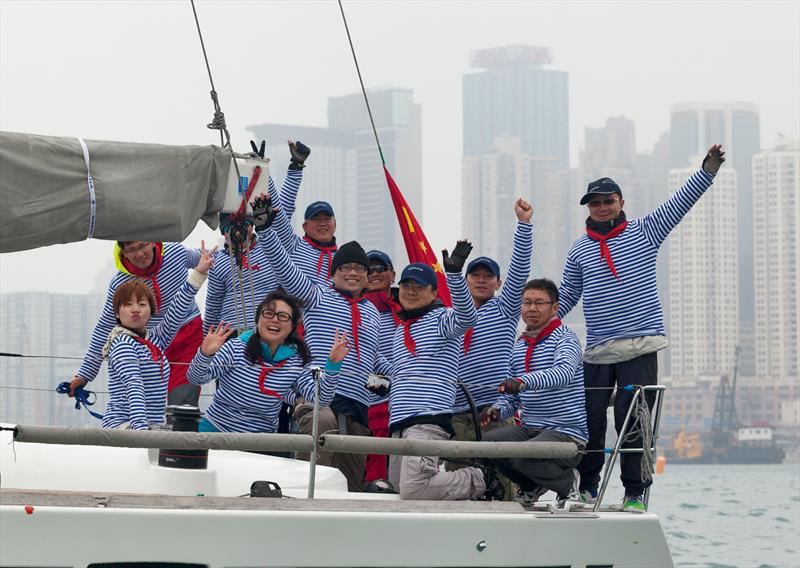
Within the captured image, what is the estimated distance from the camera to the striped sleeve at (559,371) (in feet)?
26.7

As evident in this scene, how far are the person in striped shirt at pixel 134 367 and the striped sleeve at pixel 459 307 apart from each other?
1466 millimetres

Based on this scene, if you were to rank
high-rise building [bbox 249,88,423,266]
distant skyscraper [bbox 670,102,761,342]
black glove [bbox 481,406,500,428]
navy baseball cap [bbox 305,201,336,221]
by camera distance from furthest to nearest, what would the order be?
distant skyscraper [bbox 670,102,761,342]
high-rise building [bbox 249,88,423,266]
navy baseball cap [bbox 305,201,336,221]
black glove [bbox 481,406,500,428]

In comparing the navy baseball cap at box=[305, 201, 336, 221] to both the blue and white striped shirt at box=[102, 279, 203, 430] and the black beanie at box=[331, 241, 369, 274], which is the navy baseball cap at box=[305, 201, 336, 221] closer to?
the black beanie at box=[331, 241, 369, 274]

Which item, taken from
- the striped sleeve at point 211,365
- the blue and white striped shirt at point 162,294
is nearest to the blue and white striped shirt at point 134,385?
the striped sleeve at point 211,365

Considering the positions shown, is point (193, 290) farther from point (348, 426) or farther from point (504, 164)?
point (504, 164)

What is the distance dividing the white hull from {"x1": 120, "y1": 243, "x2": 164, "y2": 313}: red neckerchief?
1211mm

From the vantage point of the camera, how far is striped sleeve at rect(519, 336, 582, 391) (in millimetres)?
8148

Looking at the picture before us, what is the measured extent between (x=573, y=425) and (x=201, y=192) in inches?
91.4

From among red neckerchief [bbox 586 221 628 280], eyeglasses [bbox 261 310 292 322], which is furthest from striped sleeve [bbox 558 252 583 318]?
eyeglasses [bbox 261 310 292 322]

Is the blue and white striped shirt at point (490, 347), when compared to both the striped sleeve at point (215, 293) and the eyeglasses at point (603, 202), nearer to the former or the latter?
the eyeglasses at point (603, 202)

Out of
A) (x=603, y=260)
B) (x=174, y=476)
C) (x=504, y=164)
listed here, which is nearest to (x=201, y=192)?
(x=174, y=476)

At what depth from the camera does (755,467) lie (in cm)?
9600

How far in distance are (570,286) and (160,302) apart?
2.30 meters

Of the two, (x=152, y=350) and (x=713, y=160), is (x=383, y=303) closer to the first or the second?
(x=152, y=350)
